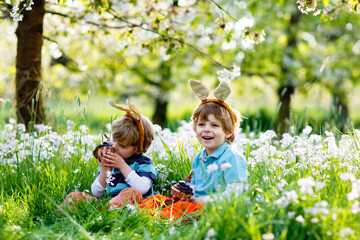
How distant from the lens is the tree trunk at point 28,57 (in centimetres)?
506

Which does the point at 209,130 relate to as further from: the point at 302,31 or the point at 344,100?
the point at 344,100

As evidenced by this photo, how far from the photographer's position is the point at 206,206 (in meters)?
2.59

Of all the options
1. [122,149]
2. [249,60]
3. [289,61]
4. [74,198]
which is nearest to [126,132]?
[122,149]

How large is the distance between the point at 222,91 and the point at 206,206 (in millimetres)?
1235

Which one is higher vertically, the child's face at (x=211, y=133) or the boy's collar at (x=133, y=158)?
the child's face at (x=211, y=133)

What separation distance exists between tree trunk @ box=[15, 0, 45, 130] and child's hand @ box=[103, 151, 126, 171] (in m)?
1.94

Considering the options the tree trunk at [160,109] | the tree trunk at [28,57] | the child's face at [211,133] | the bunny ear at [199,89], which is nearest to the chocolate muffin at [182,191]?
the child's face at [211,133]

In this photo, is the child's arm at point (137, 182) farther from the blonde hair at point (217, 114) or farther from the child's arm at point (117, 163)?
the blonde hair at point (217, 114)

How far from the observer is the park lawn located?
2.41 metres

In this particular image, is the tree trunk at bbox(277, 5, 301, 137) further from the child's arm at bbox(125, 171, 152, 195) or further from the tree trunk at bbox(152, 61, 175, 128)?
the child's arm at bbox(125, 171, 152, 195)

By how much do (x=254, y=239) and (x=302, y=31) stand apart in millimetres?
8470

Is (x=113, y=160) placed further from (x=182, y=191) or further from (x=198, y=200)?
(x=198, y=200)

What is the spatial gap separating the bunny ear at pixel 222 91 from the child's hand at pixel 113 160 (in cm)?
102

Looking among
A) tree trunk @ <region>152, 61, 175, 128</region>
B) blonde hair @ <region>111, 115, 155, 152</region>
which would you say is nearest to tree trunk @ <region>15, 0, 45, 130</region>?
blonde hair @ <region>111, 115, 155, 152</region>
